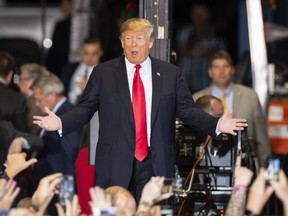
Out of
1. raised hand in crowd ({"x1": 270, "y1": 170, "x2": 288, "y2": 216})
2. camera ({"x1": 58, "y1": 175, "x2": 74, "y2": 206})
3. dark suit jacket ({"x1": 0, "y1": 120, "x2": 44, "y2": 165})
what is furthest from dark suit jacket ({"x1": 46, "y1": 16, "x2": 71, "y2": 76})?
raised hand in crowd ({"x1": 270, "y1": 170, "x2": 288, "y2": 216})

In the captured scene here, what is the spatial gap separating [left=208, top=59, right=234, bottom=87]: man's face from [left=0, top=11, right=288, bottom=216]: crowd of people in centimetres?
1

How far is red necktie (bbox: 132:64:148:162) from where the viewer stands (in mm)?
12766

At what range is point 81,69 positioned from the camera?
18812 mm

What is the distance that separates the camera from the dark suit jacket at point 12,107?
15477 mm

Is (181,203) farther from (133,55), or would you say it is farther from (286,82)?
(286,82)

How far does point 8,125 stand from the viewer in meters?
15.1

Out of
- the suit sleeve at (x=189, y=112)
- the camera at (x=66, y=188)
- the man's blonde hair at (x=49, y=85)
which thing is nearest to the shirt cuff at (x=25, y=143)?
the man's blonde hair at (x=49, y=85)

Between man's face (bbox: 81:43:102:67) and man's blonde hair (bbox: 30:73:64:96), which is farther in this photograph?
man's face (bbox: 81:43:102:67)

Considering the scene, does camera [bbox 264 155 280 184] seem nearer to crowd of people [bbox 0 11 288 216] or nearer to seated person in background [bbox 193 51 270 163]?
crowd of people [bbox 0 11 288 216]

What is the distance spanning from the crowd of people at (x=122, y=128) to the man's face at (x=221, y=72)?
1 cm

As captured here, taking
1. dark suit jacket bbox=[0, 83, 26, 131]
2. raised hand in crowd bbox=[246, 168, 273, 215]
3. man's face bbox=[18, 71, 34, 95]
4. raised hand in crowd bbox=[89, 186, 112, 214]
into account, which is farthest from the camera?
man's face bbox=[18, 71, 34, 95]

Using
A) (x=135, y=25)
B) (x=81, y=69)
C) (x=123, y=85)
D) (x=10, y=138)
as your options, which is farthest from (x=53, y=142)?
(x=81, y=69)

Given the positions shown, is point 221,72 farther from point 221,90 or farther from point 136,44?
point 136,44

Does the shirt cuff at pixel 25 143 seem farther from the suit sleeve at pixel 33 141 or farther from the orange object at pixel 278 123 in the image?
the orange object at pixel 278 123
